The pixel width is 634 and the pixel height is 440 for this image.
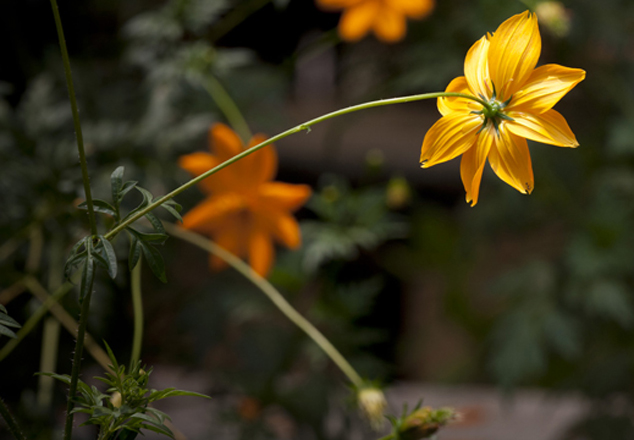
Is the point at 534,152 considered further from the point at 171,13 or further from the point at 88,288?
the point at 88,288

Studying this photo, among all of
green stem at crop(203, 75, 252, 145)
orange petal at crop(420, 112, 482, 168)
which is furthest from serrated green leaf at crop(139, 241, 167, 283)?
green stem at crop(203, 75, 252, 145)

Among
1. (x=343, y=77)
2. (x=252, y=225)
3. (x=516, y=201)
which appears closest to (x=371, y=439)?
(x=252, y=225)

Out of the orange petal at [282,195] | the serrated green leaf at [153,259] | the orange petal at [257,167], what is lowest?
the serrated green leaf at [153,259]

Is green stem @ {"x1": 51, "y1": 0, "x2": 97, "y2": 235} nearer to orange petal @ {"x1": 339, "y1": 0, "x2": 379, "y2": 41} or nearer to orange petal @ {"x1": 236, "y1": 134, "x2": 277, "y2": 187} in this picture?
orange petal @ {"x1": 236, "y1": 134, "x2": 277, "y2": 187}

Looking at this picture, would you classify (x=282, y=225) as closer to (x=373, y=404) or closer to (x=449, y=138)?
(x=373, y=404)

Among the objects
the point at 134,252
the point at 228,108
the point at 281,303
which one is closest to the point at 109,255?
the point at 134,252

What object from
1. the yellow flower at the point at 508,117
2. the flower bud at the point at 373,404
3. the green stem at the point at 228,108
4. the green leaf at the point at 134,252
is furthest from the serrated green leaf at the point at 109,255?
the green stem at the point at 228,108

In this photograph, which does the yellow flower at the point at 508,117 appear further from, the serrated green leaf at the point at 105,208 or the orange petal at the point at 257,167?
the orange petal at the point at 257,167
